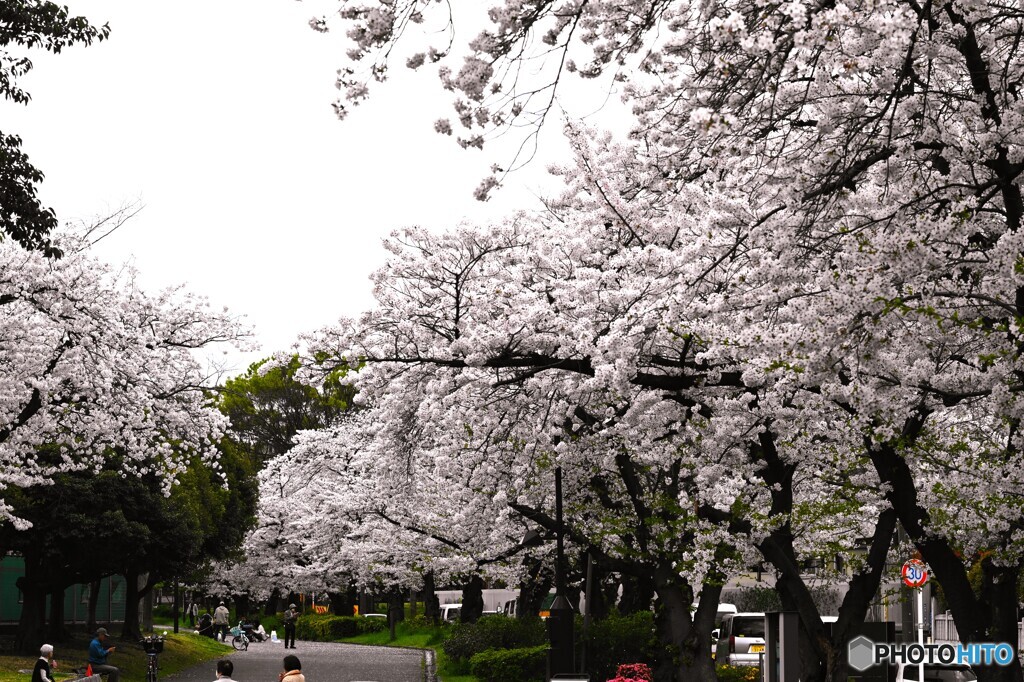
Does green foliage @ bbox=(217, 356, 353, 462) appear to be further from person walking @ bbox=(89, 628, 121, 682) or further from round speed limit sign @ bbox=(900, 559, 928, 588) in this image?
round speed limit sign @ bbox=(900, 559, 928, 588)

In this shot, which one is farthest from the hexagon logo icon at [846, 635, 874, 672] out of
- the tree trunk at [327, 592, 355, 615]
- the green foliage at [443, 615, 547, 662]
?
the tree trunk at [327, 592, 355, 615]

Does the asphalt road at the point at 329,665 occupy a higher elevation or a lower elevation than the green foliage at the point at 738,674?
lower

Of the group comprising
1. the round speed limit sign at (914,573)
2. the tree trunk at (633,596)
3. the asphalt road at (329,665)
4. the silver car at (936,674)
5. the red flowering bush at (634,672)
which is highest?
the round speed limit sign at (914,573)

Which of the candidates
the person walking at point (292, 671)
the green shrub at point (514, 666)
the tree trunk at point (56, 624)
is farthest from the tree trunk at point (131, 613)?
the person walking at point (292, 671)

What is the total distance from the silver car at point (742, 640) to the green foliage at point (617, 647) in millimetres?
4005

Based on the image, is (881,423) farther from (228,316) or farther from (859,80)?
(228,316)

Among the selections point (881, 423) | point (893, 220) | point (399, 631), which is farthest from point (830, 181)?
point (399, 631)

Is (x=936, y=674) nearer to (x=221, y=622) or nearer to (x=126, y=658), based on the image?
(x=126, y=658)

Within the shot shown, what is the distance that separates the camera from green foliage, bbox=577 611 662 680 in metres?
23.2

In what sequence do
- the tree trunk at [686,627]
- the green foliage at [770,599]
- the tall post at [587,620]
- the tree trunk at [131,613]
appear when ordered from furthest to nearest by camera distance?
the green foliage at [770,599] → the tree trunk at [131,613] → the tall post at [587,620] → the tree trunk at [686,627]

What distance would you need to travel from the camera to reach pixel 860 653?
1451cm

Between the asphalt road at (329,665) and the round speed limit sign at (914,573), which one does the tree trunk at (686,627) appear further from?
the asphalt road at (329,665)

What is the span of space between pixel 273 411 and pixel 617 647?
36997 millimetres

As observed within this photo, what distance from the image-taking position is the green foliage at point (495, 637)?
27812mm
